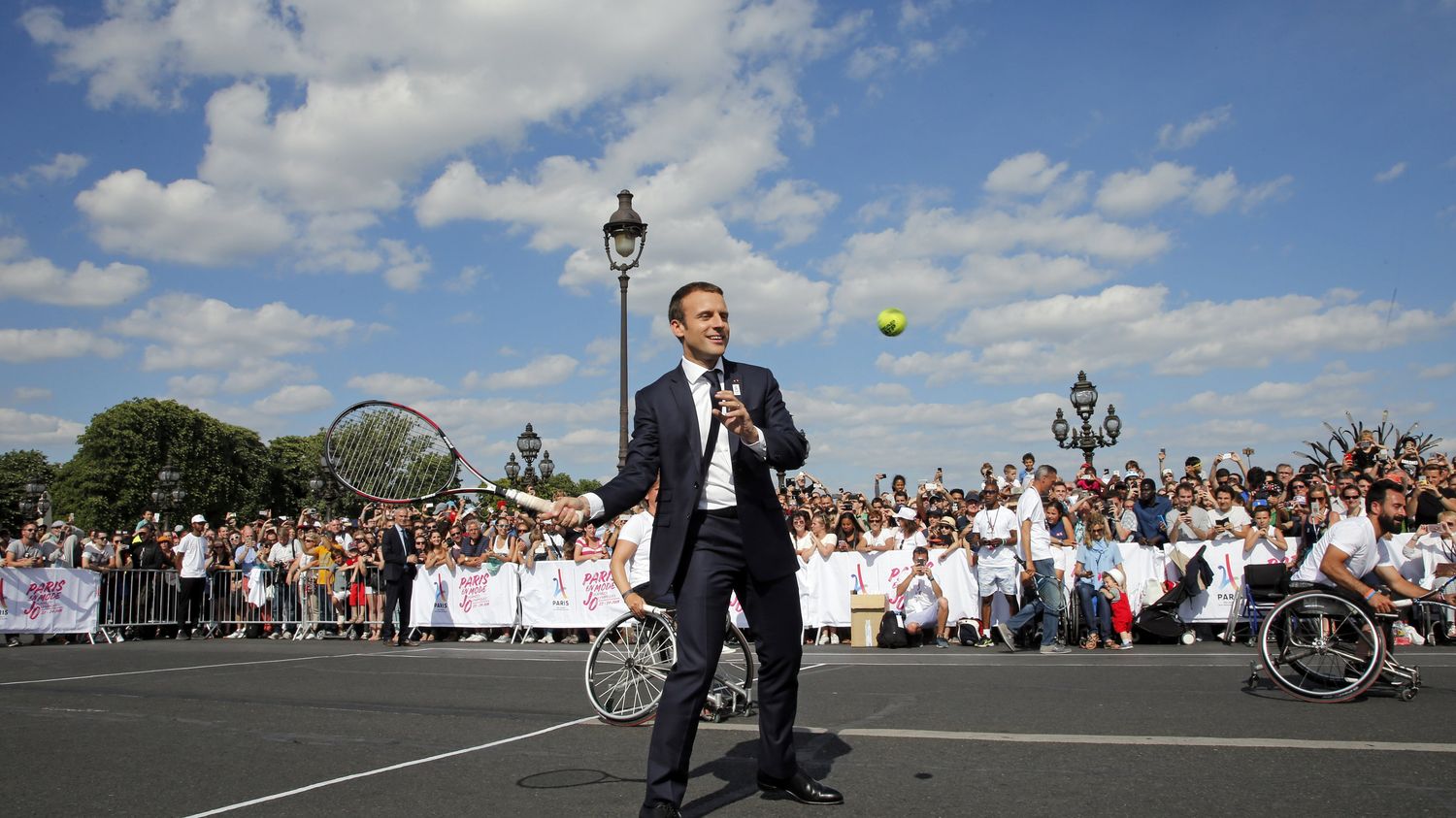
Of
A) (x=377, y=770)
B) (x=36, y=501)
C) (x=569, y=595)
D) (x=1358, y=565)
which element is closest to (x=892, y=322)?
(x=569, y=595)

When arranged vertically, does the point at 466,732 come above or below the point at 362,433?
below

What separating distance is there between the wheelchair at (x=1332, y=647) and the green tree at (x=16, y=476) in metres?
97.3

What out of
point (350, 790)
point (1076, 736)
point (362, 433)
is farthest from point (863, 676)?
point (350, 790)

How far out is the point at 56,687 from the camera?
35.6 feet

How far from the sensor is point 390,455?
25.6 feet

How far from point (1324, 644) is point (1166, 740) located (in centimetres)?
239

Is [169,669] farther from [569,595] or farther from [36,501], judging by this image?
[36,501]

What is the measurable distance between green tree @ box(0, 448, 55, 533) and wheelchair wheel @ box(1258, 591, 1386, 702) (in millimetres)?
97260

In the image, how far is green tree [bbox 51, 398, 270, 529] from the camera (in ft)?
228

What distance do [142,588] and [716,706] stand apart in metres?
17.7

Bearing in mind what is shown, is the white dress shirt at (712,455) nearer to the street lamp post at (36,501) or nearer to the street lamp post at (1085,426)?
the street lamp post at (1085,426)

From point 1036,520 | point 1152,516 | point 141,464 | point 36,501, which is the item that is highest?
point 141,464

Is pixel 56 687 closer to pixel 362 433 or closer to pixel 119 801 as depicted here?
pixel 362 433

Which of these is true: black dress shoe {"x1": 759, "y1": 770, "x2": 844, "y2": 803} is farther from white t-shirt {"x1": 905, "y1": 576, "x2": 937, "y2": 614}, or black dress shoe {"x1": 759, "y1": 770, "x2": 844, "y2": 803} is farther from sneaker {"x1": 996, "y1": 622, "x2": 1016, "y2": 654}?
white t-shirt {"x1": 905, "y1": 576, "x2": 937, "y2": 614}
